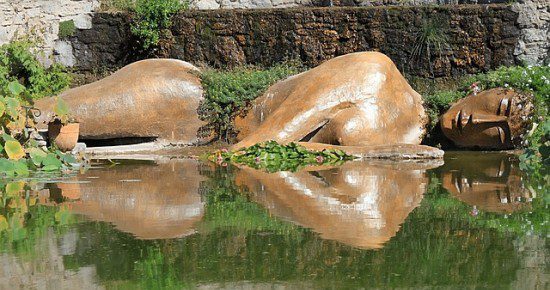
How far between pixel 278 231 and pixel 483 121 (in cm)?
614

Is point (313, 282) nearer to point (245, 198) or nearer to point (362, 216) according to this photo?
point (362, 216)

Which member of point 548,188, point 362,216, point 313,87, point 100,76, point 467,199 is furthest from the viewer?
point 100,76

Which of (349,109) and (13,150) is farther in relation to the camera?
(349,109)

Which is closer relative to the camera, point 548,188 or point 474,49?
point 548,188

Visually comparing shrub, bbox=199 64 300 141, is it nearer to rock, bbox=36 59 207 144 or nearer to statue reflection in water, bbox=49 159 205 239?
rock, bbox=36 59 207 144

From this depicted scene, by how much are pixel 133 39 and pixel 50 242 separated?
1021cm

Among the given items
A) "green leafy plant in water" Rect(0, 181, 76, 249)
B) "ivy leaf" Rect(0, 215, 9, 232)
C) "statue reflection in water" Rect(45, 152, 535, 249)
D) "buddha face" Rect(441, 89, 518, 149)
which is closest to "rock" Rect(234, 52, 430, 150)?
"buddha face" Rect(441, 89, 518, 149)

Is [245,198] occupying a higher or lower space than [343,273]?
lower

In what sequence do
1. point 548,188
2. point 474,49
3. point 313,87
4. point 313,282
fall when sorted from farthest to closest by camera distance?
point 474,49
point 313,87
point 548,188
point 313,282

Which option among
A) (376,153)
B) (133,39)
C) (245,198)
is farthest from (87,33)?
(245,198)

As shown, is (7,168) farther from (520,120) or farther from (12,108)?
(520,120)

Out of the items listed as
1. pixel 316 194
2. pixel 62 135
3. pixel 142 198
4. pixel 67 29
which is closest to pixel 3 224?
pixel 142 198

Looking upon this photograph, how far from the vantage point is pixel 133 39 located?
1479cm

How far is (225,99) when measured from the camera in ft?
38.3
